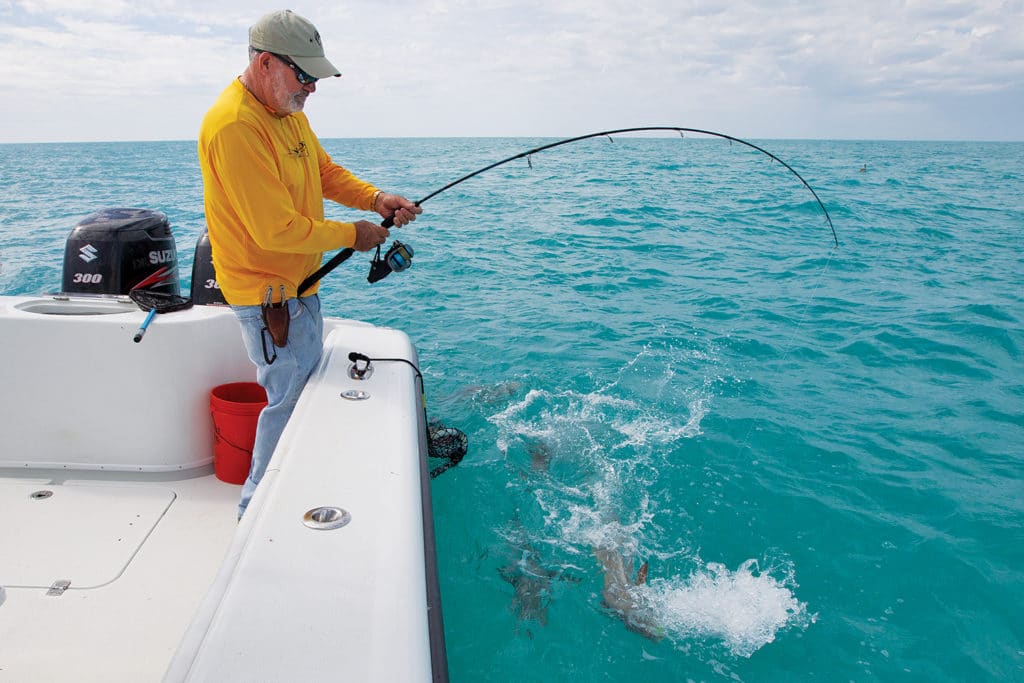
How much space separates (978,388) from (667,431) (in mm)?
3140

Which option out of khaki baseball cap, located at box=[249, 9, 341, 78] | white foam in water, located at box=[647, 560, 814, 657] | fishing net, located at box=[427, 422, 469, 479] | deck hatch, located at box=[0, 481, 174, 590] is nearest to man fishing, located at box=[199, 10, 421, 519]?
khaki baseball cap, located at box=[249, 9, 341, 78]

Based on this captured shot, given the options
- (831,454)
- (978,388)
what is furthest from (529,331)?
(978,388)

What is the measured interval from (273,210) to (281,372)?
696 millimetres

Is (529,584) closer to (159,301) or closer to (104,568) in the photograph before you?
(104,568)

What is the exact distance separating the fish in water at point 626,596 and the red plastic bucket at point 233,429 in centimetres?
193

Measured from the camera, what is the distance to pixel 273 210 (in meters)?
2.14

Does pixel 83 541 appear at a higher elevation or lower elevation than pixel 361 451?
lower

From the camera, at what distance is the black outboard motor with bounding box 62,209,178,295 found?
12.5ft

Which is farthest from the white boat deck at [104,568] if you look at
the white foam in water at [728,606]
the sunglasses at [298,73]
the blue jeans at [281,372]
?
the white foam in water at [728,606]

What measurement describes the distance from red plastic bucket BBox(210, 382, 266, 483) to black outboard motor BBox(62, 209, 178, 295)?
123 centimetres

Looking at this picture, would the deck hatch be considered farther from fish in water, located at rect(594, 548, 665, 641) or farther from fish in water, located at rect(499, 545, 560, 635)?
fish in water, located at rect(594, 548, 665, 641)

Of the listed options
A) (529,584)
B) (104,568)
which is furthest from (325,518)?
(529,584)

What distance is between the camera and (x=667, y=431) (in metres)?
4.94

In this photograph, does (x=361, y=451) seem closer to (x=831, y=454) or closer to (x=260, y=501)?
(x=260, y=501)
